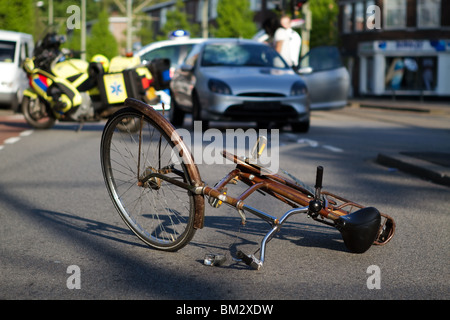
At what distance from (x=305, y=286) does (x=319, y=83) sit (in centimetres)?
1232

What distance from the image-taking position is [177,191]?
448cm

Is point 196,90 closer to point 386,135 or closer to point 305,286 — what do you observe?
point 386,135

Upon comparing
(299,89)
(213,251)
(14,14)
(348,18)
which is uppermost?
(348,18)

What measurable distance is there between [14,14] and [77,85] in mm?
23831

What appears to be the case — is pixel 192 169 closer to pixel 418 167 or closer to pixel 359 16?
pixel 418 167

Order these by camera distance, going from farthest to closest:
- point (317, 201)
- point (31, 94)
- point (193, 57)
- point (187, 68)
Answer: point (193, 57) < point (187, 68) < point (31, 94) < point (317, 201)

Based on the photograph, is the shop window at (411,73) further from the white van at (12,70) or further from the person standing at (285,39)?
the person standing at (285,39)

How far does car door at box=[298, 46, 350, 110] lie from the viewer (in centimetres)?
1588

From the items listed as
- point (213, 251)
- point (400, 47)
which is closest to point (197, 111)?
point (213, 251)

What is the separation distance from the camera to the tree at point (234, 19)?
6134 cm

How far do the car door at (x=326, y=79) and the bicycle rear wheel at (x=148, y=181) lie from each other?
36.3 feet

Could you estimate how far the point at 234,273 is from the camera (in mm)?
4125

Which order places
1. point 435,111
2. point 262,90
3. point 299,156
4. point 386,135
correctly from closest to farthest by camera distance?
point 299,156, point 262,90, point 386,135, point 435,111

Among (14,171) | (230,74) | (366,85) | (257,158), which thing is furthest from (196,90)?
(366,85)
